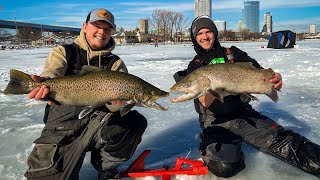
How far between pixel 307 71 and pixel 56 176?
385 inches

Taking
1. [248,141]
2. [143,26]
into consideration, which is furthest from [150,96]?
[143,26]

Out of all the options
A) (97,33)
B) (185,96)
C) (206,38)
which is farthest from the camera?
(206,38)

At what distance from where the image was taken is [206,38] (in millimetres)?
4059

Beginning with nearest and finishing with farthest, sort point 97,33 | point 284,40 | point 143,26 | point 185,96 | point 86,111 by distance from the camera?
point 86,111 → point 185,96 → point 97,33 → point 284,40 → point 143,26

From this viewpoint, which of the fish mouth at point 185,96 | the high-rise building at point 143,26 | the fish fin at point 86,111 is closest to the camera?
the fish fin at point 86,111

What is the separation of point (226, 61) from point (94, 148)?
6.57 ft

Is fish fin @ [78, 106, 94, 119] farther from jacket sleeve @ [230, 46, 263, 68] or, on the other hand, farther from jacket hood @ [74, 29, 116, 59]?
jacket sleeve @ [230, 46, 263, 68]

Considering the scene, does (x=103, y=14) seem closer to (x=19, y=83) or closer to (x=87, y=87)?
(x=87, y=87)

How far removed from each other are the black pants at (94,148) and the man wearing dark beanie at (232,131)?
2.92 ft

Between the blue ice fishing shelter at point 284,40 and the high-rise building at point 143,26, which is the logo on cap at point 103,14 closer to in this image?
the blue ice fishing shelter at point 284,40

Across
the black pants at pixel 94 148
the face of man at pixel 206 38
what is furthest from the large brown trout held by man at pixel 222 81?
the face of man at pixel 206 38

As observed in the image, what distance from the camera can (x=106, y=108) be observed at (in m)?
3.55

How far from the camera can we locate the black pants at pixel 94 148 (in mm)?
3172

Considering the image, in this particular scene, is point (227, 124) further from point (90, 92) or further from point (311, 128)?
point (90, 92)
